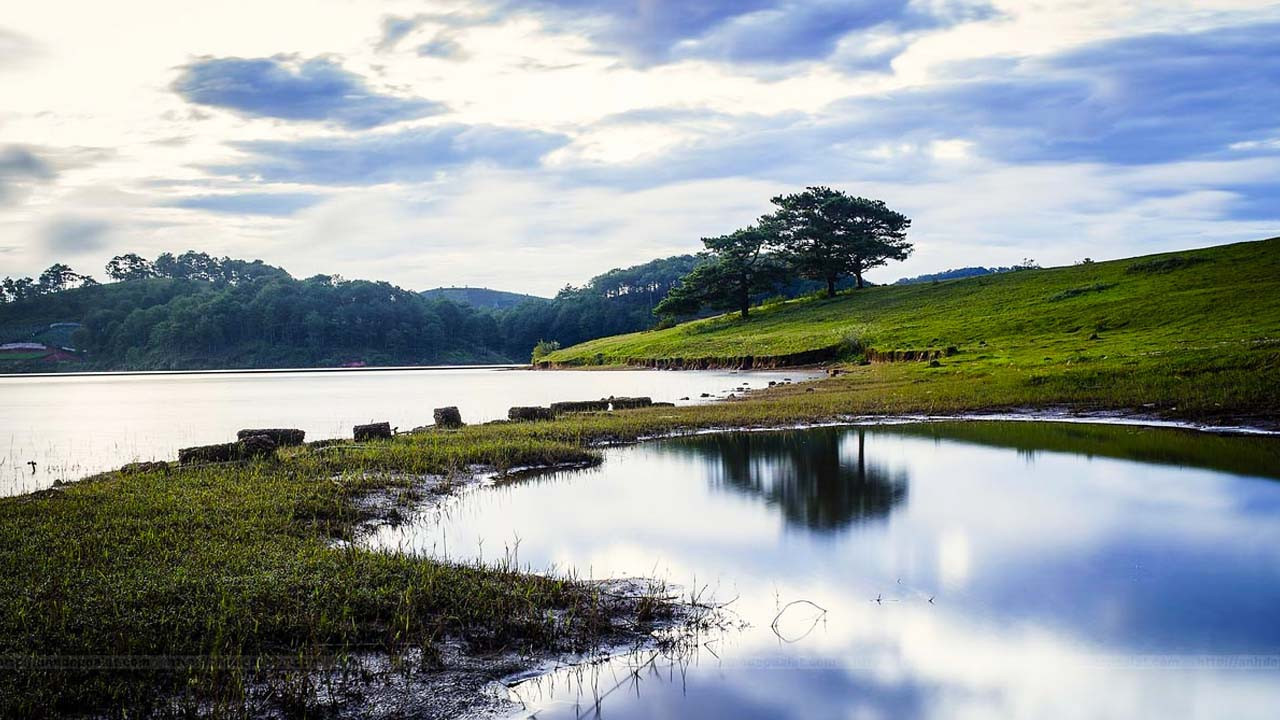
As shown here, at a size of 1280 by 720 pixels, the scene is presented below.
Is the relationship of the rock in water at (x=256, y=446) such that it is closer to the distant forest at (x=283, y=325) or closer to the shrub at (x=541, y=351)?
the shrub at (x=541, y=351)

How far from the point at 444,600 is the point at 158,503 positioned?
23.7 feet

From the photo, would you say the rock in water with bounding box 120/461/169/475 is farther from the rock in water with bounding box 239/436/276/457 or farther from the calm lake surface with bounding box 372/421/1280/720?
the calm lake surface with bounding box 372/421/1280/720

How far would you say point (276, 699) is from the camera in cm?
644

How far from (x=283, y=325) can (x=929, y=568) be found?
550 ft

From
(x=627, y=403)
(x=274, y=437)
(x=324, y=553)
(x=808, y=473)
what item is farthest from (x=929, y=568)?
(x=627, y=403)

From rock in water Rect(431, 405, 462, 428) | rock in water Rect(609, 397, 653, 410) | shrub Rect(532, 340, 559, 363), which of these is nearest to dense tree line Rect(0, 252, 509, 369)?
shrub Rect(532, 340, 559, 363)

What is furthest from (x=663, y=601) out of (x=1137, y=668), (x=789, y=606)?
(x=1137, y=668)

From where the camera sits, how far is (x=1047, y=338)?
1973 inches

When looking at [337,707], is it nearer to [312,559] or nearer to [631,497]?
[312,559]

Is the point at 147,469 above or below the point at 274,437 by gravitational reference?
below

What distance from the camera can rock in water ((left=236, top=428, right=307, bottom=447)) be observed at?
21.5 meters

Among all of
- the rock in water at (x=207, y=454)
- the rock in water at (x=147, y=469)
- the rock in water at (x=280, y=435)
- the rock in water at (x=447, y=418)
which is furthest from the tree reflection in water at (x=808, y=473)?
the rock in water at (x=147, y=469)

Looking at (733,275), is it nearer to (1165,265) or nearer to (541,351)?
(541,351)

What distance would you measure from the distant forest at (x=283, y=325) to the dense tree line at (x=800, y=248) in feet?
111
